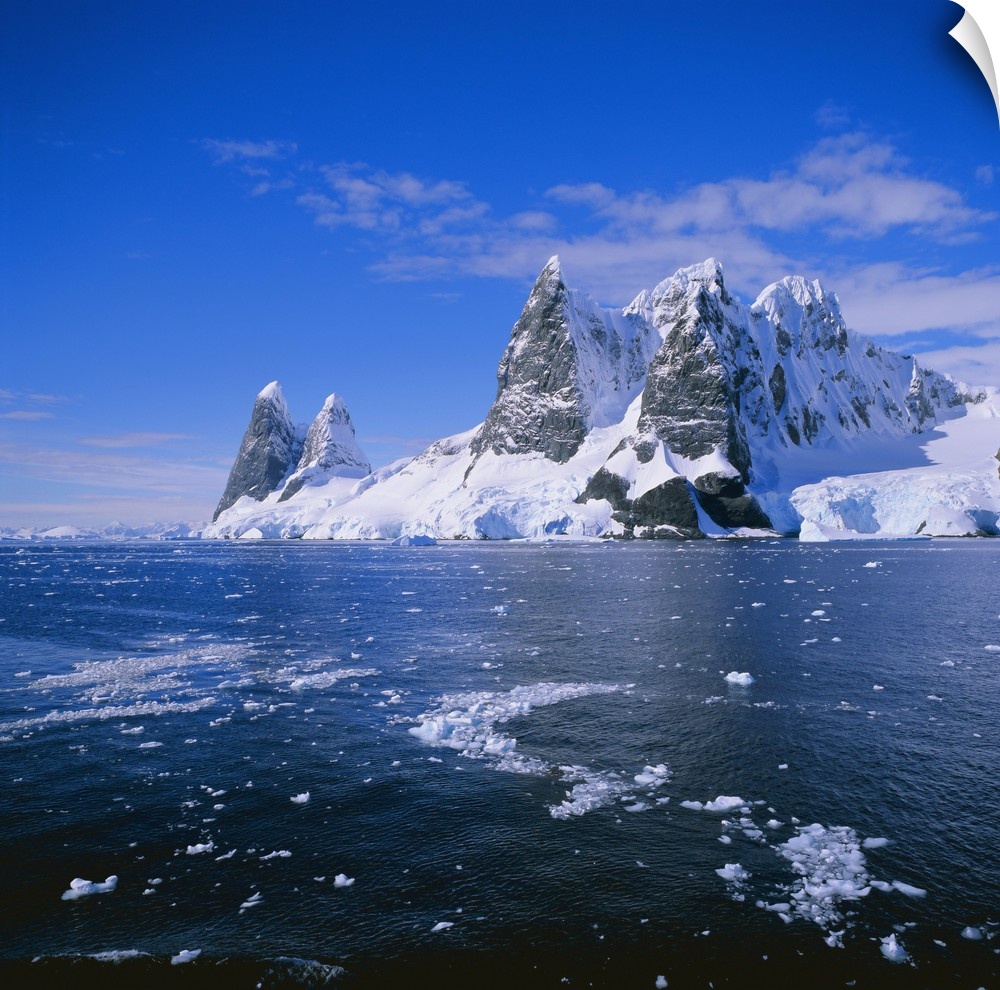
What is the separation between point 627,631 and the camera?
105 ft

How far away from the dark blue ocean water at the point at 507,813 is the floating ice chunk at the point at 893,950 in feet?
0.21

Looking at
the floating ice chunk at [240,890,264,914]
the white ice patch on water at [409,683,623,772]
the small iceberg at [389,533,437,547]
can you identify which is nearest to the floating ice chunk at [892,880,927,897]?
the white ice patch on water at [409,683,623,772]

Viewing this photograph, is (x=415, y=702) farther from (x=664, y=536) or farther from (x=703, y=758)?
(x=664, y=536)

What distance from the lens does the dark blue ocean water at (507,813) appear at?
8586 millimetres

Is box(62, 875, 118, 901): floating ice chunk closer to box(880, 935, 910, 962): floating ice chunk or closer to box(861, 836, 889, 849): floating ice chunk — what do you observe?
box(880, 935, 910, 962): floating ice chunk

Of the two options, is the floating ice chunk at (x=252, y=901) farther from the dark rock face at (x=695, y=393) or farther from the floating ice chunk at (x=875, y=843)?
the dark rock face at (x=695, y=393)

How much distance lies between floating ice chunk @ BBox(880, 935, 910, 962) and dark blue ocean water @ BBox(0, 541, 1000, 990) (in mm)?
64

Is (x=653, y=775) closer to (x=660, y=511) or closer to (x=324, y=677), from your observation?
(x=324, y=677)

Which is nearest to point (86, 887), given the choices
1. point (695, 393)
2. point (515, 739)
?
point (515, 739)

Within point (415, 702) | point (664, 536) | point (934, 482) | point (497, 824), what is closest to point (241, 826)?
point (497, 824)

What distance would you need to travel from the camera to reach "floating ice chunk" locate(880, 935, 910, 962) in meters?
8.38

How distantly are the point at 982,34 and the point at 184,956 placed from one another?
44.3 ft

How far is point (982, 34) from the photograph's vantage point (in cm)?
630

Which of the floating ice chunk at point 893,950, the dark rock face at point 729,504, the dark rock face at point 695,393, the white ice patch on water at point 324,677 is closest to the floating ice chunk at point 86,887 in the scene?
the floating ice chunk at point 893,950
